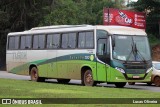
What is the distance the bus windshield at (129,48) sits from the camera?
23062 millimetres

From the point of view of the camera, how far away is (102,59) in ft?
76.1

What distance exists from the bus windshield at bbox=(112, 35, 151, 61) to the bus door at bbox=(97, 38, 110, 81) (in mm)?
445

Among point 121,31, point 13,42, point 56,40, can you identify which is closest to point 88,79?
point 121,31

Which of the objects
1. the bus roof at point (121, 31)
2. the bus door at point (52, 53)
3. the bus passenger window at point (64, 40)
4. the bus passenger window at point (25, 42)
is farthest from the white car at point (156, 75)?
the bus passenger window at point (25, 42)

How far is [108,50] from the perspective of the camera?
23109 millimetres

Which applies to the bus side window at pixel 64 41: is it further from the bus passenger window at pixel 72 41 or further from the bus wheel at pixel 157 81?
the bus wheel at pixel 157 81

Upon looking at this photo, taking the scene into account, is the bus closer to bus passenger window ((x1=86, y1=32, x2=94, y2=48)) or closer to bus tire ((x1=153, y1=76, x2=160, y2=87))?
bus passenger window ((x1=86, y1=32, x2=94, y2=48))

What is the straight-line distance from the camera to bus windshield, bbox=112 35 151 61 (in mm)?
23062

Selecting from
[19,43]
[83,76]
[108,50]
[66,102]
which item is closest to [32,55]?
[19,43]

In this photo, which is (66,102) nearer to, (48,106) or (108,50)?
(48,106)

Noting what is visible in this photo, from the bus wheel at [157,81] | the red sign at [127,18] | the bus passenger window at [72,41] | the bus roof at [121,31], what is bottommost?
the bus wheel at [157,81]

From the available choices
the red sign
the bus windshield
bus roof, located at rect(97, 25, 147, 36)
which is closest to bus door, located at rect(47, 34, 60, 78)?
bus roof, located at rect(97, 25, 147, 36)

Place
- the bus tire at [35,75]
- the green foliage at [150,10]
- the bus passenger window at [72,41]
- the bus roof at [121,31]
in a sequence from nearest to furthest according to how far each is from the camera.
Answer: the bus roof at [121,31] < the bus passenger window at [72,41] < the bus tire at [35,75] < the green foliage at [150,10]

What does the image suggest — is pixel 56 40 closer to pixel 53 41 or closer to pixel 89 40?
pixel 53 41
